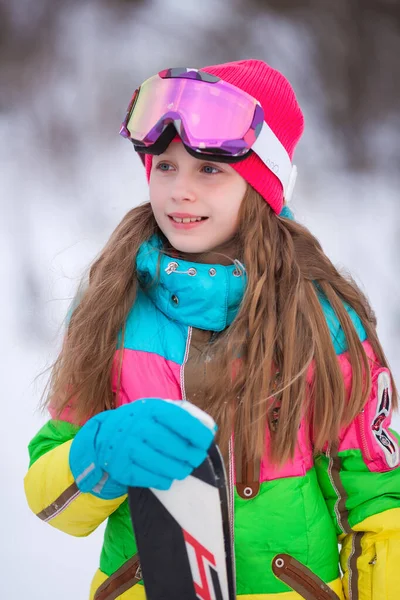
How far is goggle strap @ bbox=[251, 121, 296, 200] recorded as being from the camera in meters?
1.43

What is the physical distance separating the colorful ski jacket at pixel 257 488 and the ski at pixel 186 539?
0.40 ft

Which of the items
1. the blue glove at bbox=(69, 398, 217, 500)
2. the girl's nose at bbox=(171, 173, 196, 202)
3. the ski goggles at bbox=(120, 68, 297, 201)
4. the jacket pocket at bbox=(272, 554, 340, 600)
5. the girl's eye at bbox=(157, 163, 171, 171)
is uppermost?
the ski goggles at bbox=(120, 68, 297, 201)

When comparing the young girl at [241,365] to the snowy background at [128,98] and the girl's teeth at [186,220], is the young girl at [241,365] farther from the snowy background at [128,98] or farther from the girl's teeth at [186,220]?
the snowy background at [128,98]

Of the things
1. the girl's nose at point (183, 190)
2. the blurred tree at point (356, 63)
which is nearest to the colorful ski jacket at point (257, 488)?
the girl's nose at point (183, 190)

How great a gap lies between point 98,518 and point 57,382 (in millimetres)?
268

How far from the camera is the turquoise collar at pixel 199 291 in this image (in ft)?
4.48

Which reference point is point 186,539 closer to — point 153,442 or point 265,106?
point 153,442

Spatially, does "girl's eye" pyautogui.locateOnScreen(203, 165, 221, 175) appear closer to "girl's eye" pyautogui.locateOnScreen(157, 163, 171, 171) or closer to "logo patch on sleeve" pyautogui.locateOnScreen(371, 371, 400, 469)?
"girl's eye" pyautogui.locateOnScreen(157, 163, 171, 171)

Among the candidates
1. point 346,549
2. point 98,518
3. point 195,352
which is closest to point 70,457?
point 98,518

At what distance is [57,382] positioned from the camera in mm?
1429

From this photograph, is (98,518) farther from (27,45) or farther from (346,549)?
(27,45)

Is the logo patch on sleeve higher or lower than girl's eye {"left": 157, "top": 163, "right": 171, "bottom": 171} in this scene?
lower

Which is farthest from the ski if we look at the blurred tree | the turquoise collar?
the blurred tree

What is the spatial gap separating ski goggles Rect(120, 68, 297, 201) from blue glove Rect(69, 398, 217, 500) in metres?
0.50
